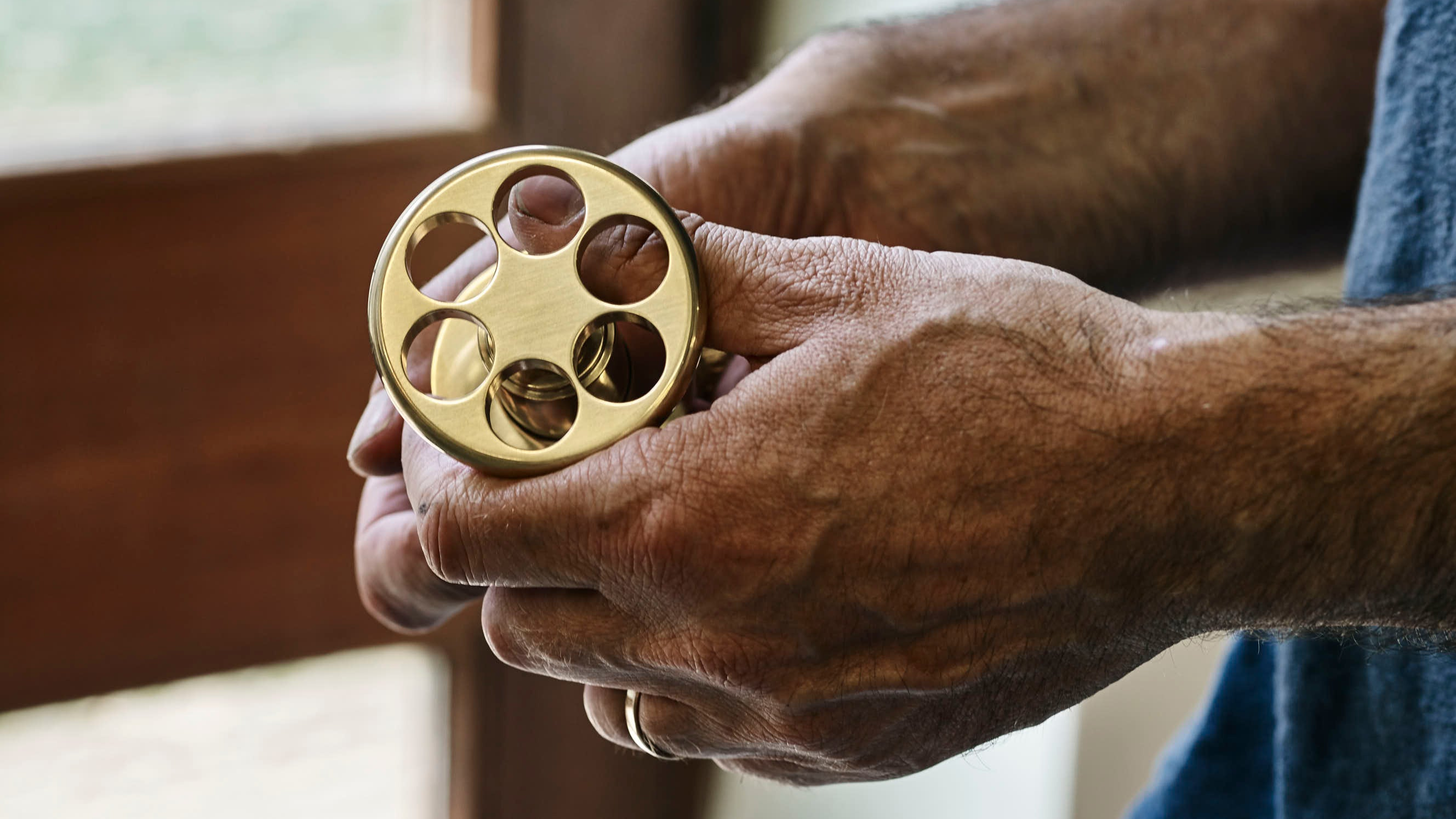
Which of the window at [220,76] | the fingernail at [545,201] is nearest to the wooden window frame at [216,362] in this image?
the window at [220,76]

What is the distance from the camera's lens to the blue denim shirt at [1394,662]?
58 cm

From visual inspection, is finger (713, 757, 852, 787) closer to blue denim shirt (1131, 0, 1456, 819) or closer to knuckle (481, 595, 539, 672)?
knuckle (481, 595, 539, 672)

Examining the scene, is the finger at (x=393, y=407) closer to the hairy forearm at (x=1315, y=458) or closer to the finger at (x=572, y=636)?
the finger at (x=572, y=636)

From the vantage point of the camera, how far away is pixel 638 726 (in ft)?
1.78

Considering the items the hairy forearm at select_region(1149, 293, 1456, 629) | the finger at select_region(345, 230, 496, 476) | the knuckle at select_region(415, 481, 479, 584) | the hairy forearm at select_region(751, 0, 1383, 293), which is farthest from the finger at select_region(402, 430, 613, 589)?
the hairy forearm at select_region(751, 0, 1383, 293)

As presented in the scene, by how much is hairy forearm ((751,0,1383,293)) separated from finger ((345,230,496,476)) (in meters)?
0.23

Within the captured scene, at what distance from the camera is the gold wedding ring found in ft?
1.77

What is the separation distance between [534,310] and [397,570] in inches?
8.3

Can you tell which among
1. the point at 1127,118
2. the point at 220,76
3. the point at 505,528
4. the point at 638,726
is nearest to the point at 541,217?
the point at 505,528

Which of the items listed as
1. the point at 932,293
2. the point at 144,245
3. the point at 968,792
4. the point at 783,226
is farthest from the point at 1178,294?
the point at 144,245

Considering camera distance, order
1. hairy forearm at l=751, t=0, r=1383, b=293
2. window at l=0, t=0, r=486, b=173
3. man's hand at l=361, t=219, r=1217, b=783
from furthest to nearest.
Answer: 1. window at l=0, t=0, r=486, b=173
2. hairy forearm at l=751, t=0, r=1383, b=293
3. man's hand at l=361, t=219, r=1217, b=783

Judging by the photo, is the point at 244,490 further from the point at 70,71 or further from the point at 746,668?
the point at 746,668

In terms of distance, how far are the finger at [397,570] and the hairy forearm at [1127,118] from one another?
1.06 ft

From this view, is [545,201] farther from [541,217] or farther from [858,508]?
[858,508]
